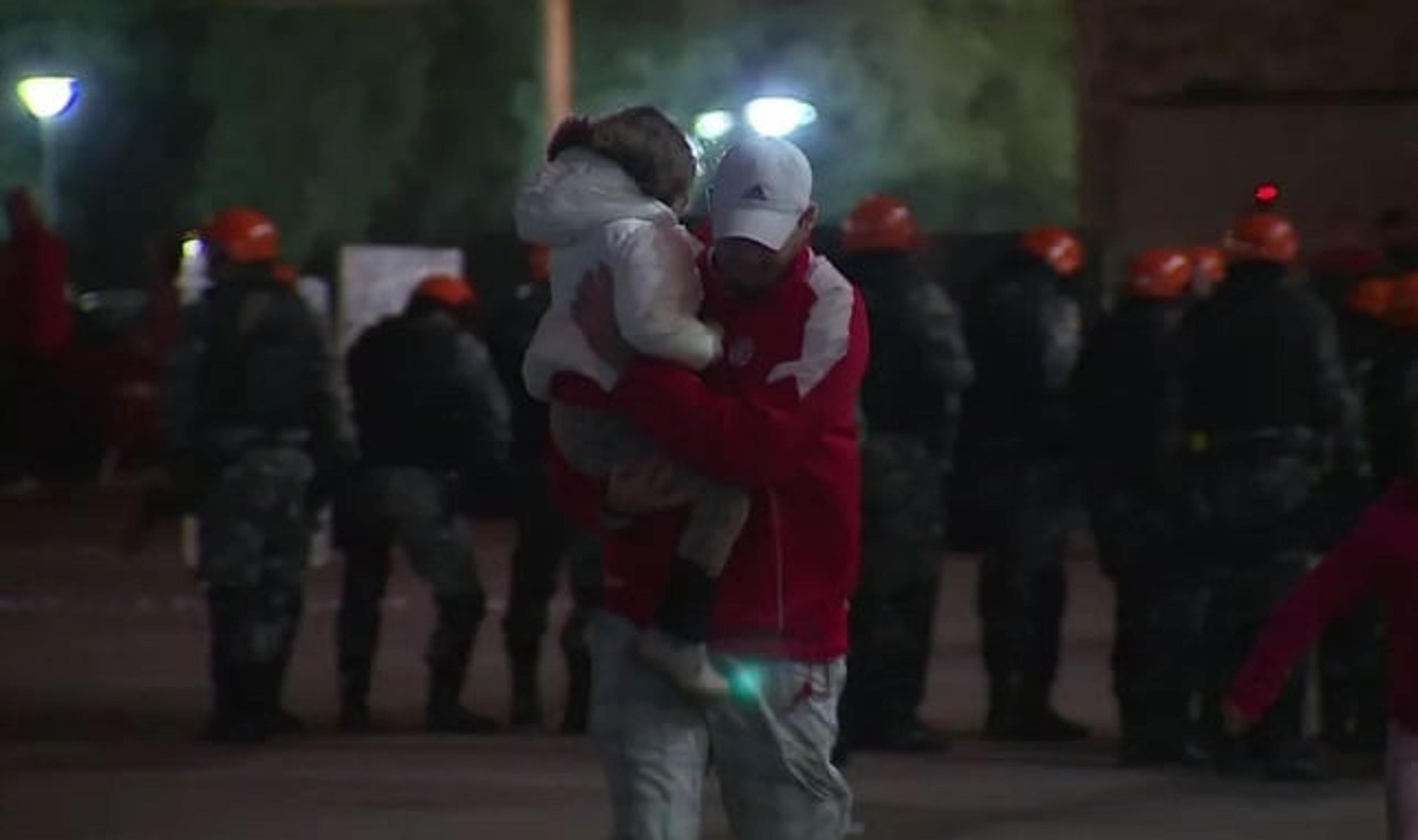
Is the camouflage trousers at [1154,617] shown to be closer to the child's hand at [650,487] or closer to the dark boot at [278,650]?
the dark boot at [278,650]

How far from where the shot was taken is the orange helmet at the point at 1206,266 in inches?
520

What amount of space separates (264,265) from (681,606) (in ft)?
22.5

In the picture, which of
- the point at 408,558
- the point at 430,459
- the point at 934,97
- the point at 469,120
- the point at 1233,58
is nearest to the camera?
the point at 430,459

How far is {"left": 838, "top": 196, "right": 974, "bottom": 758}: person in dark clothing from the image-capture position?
12.4m

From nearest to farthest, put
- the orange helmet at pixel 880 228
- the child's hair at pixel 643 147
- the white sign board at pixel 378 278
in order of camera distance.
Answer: the child's hair at pixel 643 147 < the orange helmet at pixel 880 228 < the white sign board at pixel 378 278

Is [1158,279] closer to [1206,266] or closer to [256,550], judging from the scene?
[1206,266]

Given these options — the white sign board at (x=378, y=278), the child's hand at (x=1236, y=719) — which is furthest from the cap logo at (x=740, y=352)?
the white sign board at (x=378, y=278)

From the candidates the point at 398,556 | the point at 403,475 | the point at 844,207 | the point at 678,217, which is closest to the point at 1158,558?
the point at 403,475

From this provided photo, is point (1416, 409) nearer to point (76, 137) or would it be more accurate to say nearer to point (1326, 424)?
point (1326, 424)

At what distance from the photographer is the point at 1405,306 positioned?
474 inches

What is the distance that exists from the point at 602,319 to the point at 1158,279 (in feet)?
21.8

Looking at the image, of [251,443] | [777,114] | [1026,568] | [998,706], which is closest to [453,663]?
[251,443]

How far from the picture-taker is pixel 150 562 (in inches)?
815

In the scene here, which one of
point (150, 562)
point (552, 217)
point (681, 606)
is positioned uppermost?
point (552, 217)
